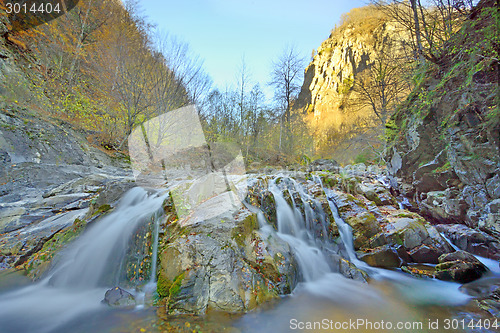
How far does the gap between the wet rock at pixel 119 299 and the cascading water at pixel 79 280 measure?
0.11 metres

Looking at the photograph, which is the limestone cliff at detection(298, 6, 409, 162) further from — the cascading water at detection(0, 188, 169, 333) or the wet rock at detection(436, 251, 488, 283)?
the cascading water at detection(0, 188, 169, 333)

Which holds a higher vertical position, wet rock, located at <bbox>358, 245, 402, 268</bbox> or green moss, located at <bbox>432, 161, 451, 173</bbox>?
green moss, located at <bbox>432, 161, 451, 173</bbox>

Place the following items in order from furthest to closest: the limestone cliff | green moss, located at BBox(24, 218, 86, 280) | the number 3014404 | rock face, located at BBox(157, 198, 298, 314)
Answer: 1. the limestone cliff
2. the number 3014404
3. green moss, located at BBox(24, 218, 86, 280)
4. rock face, located at BBox(157, 198, 298, 314)

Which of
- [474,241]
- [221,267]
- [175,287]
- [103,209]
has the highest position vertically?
[103,209]

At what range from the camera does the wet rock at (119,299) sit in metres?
3.27

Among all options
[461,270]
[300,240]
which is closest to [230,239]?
[300,240]

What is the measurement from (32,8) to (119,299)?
61.3 ft

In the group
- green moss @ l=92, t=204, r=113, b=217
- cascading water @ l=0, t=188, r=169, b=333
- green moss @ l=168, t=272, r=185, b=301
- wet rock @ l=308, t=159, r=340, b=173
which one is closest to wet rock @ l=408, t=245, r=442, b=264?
green moss @ l=168, t=272, r=185, b=301

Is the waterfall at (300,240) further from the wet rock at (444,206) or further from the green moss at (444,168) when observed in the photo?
the green moss at (444,168)

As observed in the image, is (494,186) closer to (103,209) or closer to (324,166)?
(103,209)

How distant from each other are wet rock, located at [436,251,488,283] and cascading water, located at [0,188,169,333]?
253 inches

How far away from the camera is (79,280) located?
3949mm

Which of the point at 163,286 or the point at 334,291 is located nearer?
the point at 163,286

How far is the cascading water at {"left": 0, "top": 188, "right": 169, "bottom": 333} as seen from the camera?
298 cm
